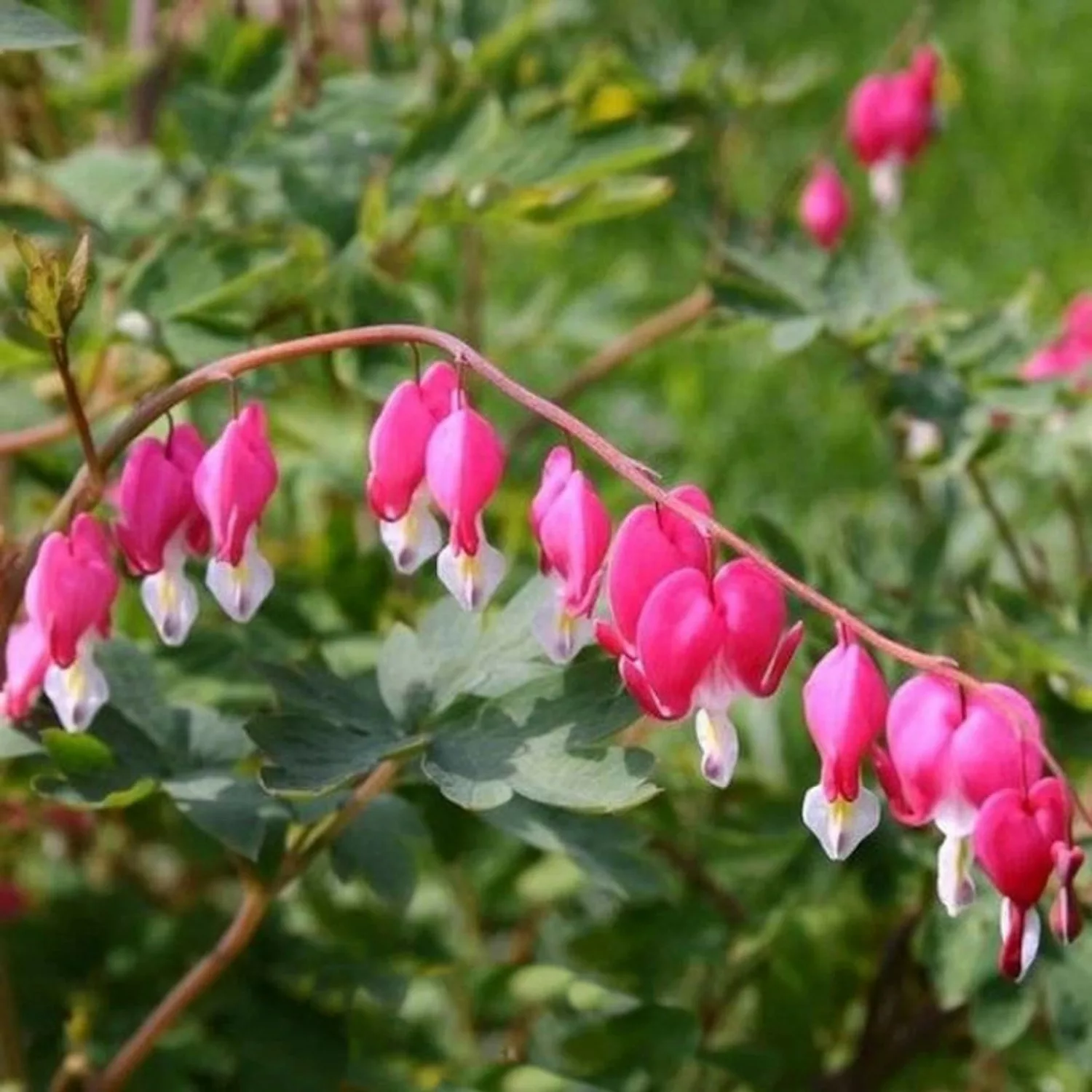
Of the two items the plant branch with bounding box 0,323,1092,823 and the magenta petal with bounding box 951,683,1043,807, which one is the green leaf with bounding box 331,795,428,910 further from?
the magenta petal with bounding box 951,683,1043,807

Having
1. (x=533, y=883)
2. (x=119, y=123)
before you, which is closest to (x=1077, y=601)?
(x=533, y=883)

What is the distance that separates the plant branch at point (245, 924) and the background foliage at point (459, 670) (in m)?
0.02

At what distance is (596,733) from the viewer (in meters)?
1.06

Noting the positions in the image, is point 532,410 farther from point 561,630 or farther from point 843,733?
point 843,733

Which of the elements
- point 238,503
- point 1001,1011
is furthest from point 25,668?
point 1001,1011

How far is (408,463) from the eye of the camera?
1.05m

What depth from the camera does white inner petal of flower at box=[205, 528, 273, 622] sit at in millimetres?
1070

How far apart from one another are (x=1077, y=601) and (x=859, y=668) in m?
0.53

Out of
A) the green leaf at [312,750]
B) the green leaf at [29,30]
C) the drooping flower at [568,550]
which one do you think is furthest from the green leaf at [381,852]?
the green leaf at [29,30]

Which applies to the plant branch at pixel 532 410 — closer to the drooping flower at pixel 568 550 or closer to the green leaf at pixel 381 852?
the drooping flower at pixel 568 550

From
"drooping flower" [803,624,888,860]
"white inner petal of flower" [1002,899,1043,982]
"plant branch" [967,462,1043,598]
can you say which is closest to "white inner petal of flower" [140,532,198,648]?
"drooping flower" [803,624,888,860]

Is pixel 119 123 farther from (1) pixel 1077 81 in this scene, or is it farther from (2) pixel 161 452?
(1) pixel 1077 81

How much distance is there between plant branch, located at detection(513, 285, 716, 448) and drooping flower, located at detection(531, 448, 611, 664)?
48 cm

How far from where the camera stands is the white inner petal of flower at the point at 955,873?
39.1 inches
